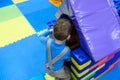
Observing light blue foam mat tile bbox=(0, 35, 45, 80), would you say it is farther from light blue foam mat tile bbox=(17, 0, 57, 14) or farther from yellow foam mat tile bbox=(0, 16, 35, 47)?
light blue foam mat tile bbox=(17, 0, 57, 14)

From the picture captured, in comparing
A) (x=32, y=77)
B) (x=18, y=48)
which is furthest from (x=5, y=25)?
(x=32, y=77)

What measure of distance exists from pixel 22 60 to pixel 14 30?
1.96 ft

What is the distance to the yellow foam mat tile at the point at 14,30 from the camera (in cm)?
229

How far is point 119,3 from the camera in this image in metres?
1.64

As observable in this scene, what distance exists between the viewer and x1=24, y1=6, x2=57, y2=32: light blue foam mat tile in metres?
2.54

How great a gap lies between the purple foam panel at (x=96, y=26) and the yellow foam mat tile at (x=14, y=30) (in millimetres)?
1290

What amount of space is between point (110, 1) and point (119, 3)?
0.32 m

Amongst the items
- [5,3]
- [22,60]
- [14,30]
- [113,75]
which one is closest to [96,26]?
[113,75]

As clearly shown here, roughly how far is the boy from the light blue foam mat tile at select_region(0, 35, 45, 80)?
0.54 metres

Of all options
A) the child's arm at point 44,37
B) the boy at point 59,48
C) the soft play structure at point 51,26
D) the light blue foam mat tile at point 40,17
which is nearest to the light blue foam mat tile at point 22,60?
the soft play structure at point 51,26

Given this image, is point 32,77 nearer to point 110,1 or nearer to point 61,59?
point 61,59

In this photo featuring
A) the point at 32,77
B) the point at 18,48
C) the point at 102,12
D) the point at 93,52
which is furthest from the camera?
the point at 18,48

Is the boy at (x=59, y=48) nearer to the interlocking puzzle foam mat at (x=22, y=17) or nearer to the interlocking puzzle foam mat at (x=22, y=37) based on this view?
the interlocking puzzle foam mat at (x=22, y=37)

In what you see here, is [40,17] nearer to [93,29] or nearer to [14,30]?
[14,30]
